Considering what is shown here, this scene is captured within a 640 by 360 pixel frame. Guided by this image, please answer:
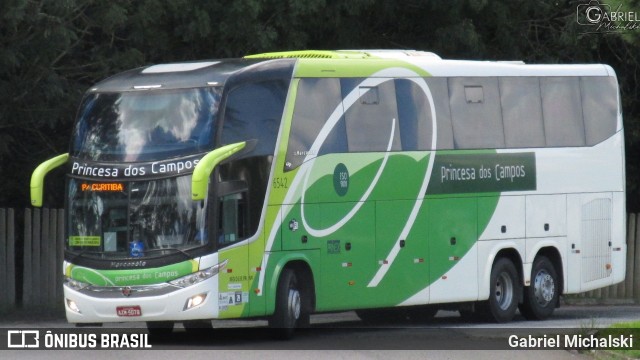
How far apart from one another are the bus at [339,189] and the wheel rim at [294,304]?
6cm

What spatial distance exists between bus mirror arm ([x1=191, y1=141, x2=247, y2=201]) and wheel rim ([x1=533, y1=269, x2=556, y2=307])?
26.2ft

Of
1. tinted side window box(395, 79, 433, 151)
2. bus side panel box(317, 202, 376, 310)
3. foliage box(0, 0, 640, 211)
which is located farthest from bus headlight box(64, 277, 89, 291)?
tinted side window box(395, 79, 433, 151)

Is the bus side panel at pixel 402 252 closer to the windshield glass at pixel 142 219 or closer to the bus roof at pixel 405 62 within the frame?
the bus roof at pixel 405 62

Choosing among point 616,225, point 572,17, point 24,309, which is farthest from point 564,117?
point 24,309

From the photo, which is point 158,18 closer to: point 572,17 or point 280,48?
point 280,48

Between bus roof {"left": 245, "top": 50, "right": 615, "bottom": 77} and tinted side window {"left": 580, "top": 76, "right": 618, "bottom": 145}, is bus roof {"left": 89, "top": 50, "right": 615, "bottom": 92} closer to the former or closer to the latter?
bus roof {"left": 245, "top": 50, "right": 615, "bottom": 77}

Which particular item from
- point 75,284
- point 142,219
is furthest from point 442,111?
point 75,284

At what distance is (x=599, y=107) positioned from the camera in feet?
79.9

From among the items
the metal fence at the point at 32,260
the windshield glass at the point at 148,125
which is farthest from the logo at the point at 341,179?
the metal fence at the point at 32,260

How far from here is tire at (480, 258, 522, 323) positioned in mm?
22531

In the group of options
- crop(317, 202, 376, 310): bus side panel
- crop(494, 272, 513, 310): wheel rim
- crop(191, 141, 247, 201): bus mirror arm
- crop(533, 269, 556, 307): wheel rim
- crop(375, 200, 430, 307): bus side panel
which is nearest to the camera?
crop(191, 141, 247, 201): bus mirror arm

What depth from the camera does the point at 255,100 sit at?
1834cm

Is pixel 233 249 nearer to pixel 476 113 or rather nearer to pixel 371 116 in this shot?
pixel 371 116

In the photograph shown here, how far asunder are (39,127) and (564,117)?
30.5 feet
